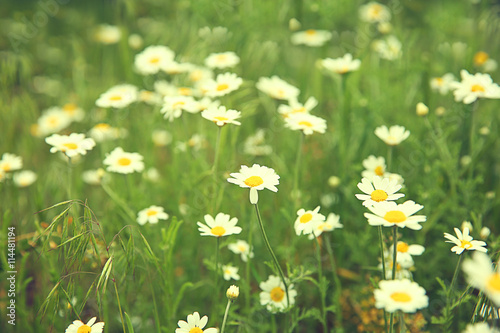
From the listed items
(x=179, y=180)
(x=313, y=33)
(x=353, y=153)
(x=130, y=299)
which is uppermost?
(x=313, y=33)

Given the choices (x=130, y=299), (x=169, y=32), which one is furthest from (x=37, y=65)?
(x=130, y=299)

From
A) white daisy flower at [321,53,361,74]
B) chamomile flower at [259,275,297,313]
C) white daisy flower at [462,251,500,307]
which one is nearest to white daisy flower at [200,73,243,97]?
white daisy flower at [321,53,361,74]

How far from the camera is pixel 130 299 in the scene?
1854 millimetres

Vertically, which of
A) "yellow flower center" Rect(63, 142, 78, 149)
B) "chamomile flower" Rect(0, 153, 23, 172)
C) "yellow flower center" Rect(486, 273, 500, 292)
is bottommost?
"chamomile flower" Rect(0, 153, 23, 172)

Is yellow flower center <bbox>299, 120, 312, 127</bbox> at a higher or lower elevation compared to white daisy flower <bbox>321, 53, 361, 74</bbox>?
lower

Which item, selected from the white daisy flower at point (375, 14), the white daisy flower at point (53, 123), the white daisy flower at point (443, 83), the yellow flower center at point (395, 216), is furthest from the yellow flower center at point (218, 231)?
the white daisy flower at point (375, 14)

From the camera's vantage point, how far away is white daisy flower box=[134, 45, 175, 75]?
2064 millimetres

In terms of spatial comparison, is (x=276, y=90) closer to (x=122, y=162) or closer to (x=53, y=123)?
(x=122, y=162)

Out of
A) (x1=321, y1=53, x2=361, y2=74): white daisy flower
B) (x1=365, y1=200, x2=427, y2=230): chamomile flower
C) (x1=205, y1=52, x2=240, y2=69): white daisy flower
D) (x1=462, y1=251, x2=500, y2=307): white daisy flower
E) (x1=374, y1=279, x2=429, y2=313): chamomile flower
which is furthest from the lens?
(x1=205, y1=52, x2=240, y2=69): white daisy flower

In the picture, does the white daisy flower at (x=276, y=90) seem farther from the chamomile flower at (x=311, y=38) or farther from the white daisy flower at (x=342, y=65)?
the chamomile flower at (x=311, y=38)

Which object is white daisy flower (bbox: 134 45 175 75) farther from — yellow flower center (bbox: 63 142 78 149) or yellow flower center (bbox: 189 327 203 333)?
yellow flower center (bbox: 189 327 203 333)

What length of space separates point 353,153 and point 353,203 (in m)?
0.26

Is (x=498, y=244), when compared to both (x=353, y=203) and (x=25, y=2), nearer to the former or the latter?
(x=353, y=203)

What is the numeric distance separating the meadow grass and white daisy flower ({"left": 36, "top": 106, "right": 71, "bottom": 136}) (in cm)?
9
